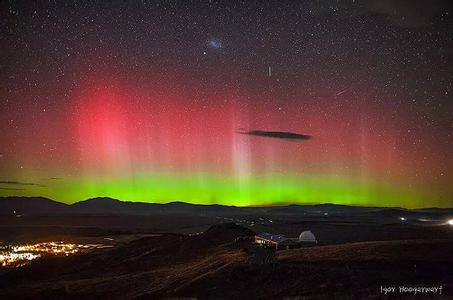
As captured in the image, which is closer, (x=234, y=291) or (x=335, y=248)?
(x=234, y=291)

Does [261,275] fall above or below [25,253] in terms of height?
above

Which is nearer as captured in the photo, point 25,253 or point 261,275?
point 261,275

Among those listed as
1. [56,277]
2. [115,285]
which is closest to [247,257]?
[115,285]

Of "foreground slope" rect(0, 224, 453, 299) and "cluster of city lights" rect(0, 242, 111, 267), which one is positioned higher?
"foreground slope" rect(0, 224, 453, 299)

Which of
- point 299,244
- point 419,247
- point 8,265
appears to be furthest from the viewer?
point 8,265

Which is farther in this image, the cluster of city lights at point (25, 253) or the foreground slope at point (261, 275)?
the cluster of city lights at point (25, 253)

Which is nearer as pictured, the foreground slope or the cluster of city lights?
the foreground slope

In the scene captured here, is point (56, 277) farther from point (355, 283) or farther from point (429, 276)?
point (429, 276)

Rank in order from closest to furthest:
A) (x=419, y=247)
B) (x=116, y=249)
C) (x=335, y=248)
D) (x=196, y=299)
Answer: (x=196, y=299)
(x=419, y=247)
(x=335, y=248)
(x=116, y=249)

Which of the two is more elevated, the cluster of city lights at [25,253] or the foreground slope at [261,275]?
the foreground slope at [261,275]

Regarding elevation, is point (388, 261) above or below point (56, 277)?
above

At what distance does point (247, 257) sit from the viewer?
5478cm

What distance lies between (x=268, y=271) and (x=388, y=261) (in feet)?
42.7

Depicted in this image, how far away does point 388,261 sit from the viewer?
45.6 meters
